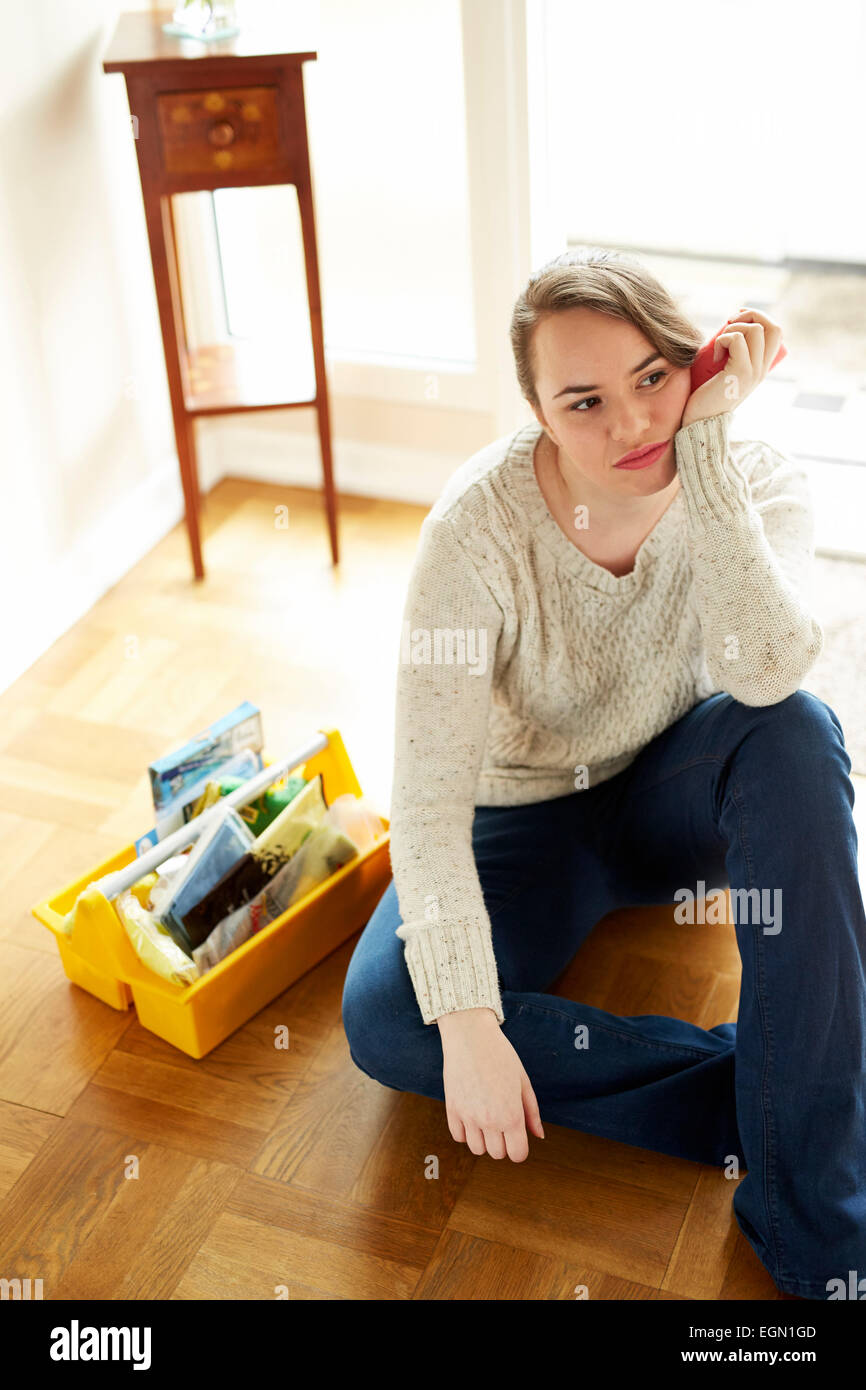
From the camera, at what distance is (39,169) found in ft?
7.03

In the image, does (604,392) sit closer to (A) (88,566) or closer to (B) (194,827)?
(B) (194,827)

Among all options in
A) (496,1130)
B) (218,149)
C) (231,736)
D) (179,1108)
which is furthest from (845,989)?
(218,149)

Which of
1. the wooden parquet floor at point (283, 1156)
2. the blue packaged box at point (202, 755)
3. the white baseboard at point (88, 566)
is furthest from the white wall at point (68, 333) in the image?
the blue packaged box at point (202, 755)

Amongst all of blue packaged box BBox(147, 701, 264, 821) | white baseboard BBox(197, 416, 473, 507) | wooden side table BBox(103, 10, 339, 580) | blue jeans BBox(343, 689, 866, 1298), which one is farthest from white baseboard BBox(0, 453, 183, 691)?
blue jeans BBox(343, 689, 866, 1298)

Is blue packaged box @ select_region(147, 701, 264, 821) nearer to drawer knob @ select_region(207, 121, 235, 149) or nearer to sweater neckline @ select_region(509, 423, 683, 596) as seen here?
sweater neckline @ select_region(509, 423, 683, 596)

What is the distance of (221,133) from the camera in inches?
83.4

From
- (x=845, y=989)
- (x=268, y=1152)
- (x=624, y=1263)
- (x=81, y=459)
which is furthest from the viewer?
(x=81, y=459)

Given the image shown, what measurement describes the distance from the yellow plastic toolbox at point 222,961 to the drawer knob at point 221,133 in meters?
0.98

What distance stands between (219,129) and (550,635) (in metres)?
1.15

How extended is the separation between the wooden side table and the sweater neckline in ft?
3.15

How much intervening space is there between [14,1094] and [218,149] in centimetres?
142

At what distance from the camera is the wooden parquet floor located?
1.37 metres

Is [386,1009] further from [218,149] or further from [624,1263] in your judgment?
[218,149]

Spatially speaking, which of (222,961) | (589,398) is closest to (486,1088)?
(222,961)
